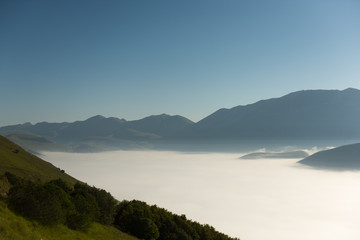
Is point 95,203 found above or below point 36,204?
below

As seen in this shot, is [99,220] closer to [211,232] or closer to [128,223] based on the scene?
[128,223]

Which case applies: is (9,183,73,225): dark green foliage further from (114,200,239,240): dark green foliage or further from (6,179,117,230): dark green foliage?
(114,200,239,240): dark green foliage

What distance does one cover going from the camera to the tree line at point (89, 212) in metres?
26.7

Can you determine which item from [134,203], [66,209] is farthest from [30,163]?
[66,209]

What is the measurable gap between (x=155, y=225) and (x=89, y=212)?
15431 mm

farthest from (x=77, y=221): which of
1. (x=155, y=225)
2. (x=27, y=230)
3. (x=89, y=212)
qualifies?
(x=155, y=225)

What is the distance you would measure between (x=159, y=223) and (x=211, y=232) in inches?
520

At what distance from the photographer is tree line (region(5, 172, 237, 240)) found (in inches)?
1049

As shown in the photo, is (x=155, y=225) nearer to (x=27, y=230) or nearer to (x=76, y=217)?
(x=76, y=217)

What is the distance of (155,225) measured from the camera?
48.8 metres

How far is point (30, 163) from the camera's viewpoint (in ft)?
578

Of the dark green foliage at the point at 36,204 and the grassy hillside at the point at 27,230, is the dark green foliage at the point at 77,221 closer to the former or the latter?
the grassy hillside at the point at 27,230

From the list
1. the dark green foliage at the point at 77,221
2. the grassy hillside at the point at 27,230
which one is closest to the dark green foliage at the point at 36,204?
the grassy hillside at the point at 27,230

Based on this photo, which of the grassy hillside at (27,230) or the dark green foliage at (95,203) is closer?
the grassy hillside at (27,230)
